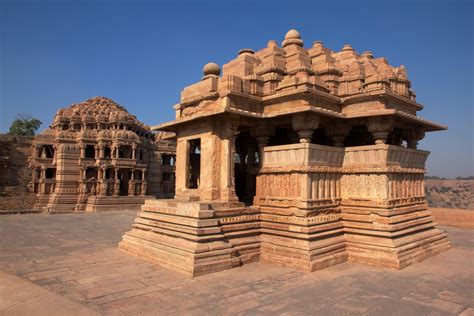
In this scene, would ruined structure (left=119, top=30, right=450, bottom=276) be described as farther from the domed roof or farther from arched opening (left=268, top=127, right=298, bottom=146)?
the domed roof

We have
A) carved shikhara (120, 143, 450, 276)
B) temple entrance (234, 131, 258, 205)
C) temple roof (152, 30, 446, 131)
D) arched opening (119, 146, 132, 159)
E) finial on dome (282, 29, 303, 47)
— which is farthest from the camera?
arched opening (119, 146, 132, 159)

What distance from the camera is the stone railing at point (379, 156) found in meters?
8.57

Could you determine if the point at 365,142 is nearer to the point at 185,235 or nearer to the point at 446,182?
the point at 185,235

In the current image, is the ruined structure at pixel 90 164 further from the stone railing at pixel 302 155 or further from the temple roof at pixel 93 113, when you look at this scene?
the stone railing at pixel 302 155

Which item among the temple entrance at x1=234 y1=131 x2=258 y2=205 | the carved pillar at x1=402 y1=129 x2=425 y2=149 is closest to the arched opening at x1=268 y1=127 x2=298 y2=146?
the temple entrance at x1=234 y1=131 x2=258 y2=205

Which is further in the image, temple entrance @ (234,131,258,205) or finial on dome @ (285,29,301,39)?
temple entrance @ (234,131,258,205)

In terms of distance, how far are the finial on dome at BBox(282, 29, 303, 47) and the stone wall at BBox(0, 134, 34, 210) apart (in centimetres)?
2318

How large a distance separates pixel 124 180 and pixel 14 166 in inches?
332

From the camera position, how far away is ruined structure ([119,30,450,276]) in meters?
8.05

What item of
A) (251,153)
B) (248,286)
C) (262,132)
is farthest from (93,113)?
(248,286)

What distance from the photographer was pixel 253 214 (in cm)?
907

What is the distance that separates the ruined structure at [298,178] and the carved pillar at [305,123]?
3cm

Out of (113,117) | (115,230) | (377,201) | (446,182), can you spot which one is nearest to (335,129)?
(377,201)

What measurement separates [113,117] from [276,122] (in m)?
22.1
